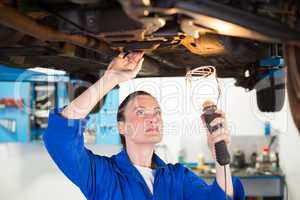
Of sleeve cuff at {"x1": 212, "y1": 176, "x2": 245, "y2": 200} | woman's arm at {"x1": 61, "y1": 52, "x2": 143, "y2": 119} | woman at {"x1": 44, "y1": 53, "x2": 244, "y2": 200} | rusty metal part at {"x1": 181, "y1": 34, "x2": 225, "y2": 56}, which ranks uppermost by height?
rusty metal part at {"x1": 181, "y1": 34, "x2": 225, "y2": 56}

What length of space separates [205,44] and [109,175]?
565mm

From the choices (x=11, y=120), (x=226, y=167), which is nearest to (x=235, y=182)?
(x=226, y=167)

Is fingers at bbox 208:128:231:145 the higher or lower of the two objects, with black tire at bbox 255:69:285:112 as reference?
lower

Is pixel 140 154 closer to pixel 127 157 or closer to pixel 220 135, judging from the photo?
pixel 127 157

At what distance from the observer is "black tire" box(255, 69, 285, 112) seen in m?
1.76

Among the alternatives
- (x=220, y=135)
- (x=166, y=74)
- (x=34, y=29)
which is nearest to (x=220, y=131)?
(x=220, y=135)

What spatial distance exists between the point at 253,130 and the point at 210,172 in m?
0.60

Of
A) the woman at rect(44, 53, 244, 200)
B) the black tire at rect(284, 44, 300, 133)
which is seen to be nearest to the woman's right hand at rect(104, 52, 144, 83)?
the woman at rect(44, 53, 244, 200)

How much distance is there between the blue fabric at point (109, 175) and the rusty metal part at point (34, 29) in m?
0.22

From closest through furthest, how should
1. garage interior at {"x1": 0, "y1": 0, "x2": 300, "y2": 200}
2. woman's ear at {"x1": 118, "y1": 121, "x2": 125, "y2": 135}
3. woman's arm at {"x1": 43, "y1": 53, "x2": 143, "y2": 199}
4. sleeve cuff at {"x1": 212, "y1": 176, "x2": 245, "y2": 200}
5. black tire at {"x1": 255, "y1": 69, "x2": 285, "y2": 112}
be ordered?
garage interior at {"x1": 0, "y1": 0, "x2": 300, "y2": 200}
woman's arm at {"x1": 43, "y1": 53, "x2": 143, "y2": 199}
sleeve cuff at {"x1": 212, "y1": 176, "x2": 245, "y2": 200}
woman's ear at {"x1": 118, "y1": 121, "x2": 125, "y2": 135}
black tire at {"x1": 255, "y1": 69, "x2": 285, "y2": 112}

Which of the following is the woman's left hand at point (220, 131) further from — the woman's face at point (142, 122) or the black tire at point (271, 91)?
the black tire at point (271, 91)

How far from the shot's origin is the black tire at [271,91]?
5.76 ft

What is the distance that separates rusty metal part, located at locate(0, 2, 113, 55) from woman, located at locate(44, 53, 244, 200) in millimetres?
111

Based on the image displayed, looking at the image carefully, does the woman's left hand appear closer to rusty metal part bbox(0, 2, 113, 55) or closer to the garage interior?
the garage interior
